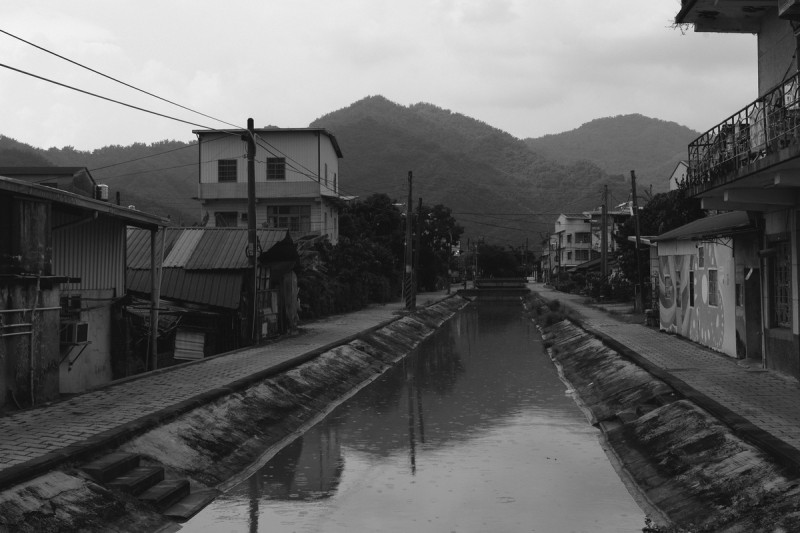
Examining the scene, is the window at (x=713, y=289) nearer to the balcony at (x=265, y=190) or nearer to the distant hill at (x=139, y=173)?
the balcony at (x=265, y=190)

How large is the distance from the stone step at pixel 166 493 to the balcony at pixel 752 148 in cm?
926

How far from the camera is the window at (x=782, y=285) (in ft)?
50.5

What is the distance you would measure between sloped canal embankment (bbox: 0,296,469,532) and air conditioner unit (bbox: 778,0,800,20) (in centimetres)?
1089

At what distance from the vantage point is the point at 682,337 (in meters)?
24.6

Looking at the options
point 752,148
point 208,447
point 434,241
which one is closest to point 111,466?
point 208,447

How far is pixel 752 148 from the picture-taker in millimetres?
14500

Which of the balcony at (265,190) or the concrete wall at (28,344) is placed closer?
A: the concrete wall at (28,344)

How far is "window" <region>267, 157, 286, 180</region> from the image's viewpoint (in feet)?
148

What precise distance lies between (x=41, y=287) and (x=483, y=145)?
147m

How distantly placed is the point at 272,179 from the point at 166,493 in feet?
120

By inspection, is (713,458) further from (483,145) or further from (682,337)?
(483,145)

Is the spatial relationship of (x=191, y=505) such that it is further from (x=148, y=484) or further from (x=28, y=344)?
(x=28, y=344)

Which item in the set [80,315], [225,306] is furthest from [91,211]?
[225,306]

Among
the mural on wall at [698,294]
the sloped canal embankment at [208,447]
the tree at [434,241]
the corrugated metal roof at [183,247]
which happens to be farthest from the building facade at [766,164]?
the tree at [434,241]
